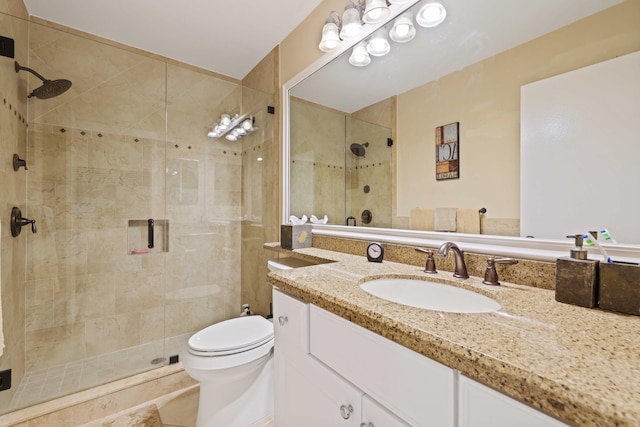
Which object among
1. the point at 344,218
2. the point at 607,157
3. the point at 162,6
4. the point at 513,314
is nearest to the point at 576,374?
the point at 513,314

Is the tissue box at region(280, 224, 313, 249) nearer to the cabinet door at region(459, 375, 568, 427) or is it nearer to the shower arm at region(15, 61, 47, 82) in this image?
the cabinet door at region(459, 375, 568, 427)

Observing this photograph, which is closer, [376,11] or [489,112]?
[489,112]

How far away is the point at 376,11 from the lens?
1.25m

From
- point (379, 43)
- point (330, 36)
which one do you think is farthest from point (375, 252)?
point (330, 36)

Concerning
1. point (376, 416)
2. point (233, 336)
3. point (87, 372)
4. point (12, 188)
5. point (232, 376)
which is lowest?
point (87, 372)

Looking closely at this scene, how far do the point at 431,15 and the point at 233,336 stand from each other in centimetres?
190

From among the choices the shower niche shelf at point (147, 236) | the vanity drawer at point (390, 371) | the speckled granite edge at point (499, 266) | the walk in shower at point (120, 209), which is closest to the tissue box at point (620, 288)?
the speckled granite edge at point (499, 266)

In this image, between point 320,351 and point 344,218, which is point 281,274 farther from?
point 344,218

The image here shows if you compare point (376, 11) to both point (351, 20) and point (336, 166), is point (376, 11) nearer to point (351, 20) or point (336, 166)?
point (351, 20)

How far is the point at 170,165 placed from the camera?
2303 millimetres

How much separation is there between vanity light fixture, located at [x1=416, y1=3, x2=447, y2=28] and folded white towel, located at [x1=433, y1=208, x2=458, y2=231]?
807mm

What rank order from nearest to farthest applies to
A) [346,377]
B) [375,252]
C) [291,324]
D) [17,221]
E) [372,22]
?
[346,377], [291,324], [375,252], [372,22], [17,221]

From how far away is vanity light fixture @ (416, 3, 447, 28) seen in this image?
112 centimetres

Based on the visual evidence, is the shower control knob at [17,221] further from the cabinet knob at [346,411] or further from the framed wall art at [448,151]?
the framed wall art at [448,151]
